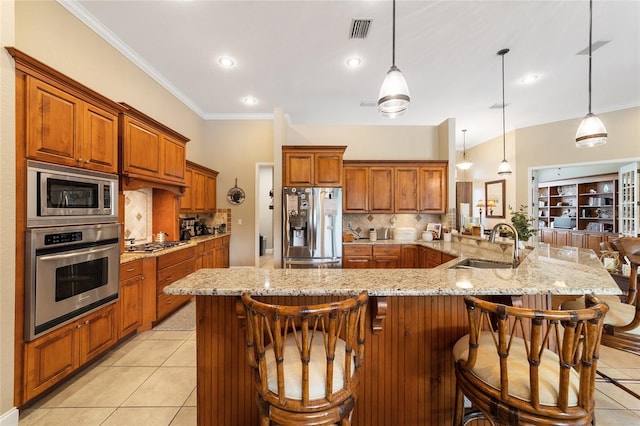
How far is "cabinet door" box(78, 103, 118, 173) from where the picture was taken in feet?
7.13

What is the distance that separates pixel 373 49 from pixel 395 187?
2.17 m

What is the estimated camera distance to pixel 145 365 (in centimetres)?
233

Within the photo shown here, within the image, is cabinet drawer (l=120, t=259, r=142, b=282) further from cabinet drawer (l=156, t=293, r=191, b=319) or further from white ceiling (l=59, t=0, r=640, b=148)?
white ceiling (l=59, t=0, r=640, b=148)

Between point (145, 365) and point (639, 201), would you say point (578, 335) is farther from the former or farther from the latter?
point (639, 201)

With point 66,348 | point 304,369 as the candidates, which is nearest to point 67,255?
point 66,348

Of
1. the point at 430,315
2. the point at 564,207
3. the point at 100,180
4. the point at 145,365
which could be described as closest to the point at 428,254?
the point at 430,315

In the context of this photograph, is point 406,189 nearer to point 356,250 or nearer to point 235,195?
point 356,250

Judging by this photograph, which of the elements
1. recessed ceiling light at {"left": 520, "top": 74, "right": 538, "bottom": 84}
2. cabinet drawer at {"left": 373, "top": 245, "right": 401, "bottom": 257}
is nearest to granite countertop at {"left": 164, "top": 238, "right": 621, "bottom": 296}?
cabinet drawer at {"left": 373, "top": 245, "right": 401, "bottom": 257}

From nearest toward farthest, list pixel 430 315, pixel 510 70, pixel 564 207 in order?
pixel 430 315 < pixel 510 70 < pixel 564 207

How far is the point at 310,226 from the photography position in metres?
3.96

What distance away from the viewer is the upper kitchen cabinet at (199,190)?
429 cm

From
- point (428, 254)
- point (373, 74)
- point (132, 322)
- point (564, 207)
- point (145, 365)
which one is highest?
point (373, 74)

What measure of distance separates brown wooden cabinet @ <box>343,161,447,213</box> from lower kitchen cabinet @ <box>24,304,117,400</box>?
3.43m

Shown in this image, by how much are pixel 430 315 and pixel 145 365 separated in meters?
2.48
